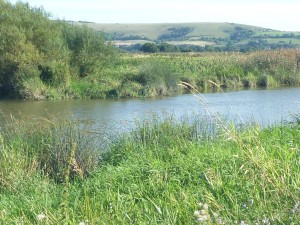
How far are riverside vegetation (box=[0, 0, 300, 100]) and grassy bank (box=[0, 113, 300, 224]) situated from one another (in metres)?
19.6

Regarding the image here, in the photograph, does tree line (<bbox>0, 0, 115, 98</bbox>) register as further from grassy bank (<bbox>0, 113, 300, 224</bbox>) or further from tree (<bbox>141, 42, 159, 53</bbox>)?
tree (<bbox>141, 42, 159, 53</bbox>)

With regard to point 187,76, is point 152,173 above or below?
above

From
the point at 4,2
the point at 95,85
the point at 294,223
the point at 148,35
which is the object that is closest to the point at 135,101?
the point at 95,85

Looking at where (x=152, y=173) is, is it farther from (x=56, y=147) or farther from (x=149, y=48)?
(x=149, y=48)

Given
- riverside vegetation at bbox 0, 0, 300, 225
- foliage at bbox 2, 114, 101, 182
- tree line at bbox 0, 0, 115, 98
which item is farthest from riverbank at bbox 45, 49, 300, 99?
foliage at bbox 2, 114, 101, 182

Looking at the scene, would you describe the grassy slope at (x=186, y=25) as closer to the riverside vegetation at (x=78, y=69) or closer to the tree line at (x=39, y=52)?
the riverside vegetation at (x=78, y=69)

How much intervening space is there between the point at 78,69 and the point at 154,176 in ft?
86.9

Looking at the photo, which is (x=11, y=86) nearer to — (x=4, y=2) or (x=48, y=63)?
(x=48, y=63)

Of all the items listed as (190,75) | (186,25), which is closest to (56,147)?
(190,75)

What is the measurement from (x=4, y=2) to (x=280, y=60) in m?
16.3

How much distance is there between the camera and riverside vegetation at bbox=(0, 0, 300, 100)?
96.8ft

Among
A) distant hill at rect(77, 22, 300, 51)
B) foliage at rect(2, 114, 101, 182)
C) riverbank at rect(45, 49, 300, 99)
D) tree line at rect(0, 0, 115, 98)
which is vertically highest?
foliage at rect(2, 114, 101, 182)

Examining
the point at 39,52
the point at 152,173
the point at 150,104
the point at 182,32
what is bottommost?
the point at 182,32

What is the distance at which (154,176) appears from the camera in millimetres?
6352
